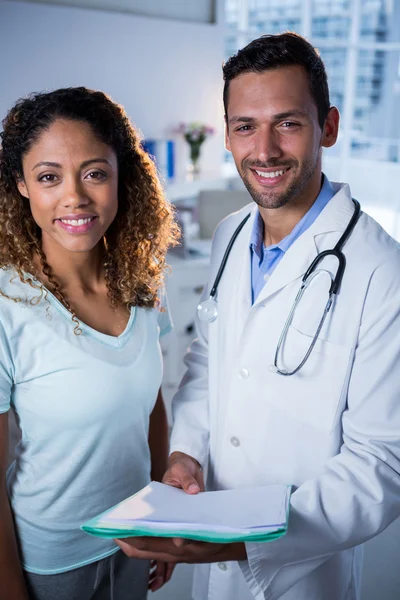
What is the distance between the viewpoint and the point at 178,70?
11.1 ft

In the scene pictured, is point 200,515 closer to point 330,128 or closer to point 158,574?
point 158,574

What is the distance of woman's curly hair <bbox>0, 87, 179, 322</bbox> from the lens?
1.12 meters

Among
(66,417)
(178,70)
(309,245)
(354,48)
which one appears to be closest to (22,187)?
(66,417)

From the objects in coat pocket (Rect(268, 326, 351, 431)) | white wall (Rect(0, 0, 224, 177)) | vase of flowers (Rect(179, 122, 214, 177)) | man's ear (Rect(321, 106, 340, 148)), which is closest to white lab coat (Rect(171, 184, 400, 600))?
coat pocket (Rect(268, 326, 351, 431))

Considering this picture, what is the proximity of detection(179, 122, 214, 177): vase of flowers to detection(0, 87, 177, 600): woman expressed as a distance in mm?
2357

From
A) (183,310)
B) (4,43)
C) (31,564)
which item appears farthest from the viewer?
(183,310)

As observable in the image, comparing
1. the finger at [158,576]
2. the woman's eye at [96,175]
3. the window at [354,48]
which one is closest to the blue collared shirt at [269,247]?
the woman's eye at [96,175]

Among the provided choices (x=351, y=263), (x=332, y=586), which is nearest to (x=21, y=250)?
(x=351, y=263)

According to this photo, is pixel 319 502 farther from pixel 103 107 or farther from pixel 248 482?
pixel 103 107

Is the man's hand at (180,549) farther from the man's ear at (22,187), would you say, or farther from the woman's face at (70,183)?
the man's ear at (22,187)

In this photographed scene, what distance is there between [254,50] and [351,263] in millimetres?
495

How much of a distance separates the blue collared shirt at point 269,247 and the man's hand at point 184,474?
0.38 meters

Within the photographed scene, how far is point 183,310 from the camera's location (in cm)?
289

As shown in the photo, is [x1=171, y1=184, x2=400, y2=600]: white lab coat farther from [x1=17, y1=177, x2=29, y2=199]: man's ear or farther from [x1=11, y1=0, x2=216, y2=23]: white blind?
[x1=11, y1=0, x2=216, y2=23]: white blind
